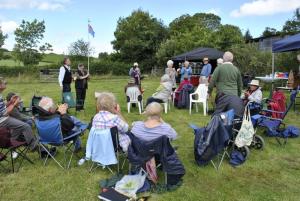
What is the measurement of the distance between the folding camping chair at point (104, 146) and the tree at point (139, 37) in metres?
27.9

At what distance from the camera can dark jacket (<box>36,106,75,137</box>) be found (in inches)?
161

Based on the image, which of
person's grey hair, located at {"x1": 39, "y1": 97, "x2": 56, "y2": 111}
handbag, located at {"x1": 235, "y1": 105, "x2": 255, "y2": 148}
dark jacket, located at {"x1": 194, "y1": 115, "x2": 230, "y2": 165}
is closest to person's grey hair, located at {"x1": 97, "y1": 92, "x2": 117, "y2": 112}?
person's grey hair, located at {"x1": 39, "y1": 97, "x2": 56, "y2": 111}

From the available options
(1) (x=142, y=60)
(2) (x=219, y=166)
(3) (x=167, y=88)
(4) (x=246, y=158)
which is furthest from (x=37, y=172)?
(1) (x=142, y=60)

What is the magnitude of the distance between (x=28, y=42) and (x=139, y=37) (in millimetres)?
11019

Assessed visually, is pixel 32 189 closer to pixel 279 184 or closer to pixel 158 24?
pixel 279 184

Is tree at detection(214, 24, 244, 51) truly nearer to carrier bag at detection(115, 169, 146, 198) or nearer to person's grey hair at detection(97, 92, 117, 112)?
person's grey hair at detection(97, 92, 117, 112)

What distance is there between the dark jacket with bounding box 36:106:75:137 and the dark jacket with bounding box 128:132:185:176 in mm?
1106

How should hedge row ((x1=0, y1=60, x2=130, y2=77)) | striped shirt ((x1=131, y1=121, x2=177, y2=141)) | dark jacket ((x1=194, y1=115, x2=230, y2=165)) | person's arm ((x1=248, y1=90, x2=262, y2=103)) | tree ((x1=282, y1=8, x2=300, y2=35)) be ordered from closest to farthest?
→ striped shirt ((x1=131, y1=121, x2=177, y2=141)) → dark jacket ((x1=194, y1=115, x2=230, y2=165)) → person's arm ((x1=248, y1=90, x2=262, y2=103)) → hedge row ((x1=0, y1=60, x2=130, y2=77)) → tree ((x1=282, y1=8, x2=300, y2=35))

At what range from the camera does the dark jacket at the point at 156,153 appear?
3432mm

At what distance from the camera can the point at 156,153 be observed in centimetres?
346

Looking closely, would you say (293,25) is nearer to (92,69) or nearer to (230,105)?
(92,69)

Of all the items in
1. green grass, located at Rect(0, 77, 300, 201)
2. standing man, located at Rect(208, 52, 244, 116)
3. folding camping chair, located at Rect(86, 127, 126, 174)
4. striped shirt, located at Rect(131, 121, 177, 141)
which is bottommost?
green grass, located at Rect(0, 77, 300, 201)

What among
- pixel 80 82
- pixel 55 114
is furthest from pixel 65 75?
pixel 55 114

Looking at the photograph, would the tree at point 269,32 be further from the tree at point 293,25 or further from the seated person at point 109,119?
the seated person at point 109,119
